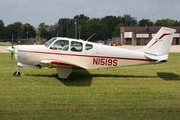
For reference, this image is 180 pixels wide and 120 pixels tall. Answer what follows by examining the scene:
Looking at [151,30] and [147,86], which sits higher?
[151,30]

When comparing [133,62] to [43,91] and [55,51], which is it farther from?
[43,91]

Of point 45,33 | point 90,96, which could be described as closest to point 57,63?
point 90,96

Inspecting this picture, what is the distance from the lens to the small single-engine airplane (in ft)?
36.2

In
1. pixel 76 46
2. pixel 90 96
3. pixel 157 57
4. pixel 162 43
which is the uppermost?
pixel 162 43

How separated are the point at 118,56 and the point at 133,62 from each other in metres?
0.69

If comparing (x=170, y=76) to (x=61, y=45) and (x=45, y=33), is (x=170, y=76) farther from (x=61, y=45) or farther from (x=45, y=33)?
(x=45, y=33)

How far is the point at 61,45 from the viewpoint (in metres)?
11.1

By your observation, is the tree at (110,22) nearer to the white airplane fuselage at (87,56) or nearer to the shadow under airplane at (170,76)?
the shadow under airplane at (170,76)

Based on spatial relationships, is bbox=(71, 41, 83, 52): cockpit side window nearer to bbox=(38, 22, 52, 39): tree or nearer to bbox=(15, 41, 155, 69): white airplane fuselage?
bbox=(15, 41, 155, 69): white airplane fuselage

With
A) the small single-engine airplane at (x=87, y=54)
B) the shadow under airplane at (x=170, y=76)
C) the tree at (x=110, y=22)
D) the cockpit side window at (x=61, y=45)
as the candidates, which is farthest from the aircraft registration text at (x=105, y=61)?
the tree at (x=110, y=22)

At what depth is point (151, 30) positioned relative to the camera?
91.4 m

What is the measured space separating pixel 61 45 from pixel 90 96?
3.70 meters

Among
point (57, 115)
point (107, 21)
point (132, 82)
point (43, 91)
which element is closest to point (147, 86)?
point (132, 82)

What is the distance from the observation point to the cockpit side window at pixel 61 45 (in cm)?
1106
